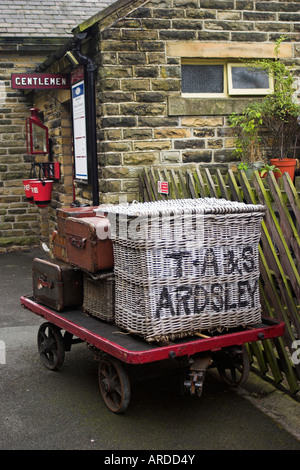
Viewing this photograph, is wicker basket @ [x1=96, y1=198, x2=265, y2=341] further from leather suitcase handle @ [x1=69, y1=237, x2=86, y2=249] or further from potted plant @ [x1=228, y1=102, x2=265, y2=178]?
potted plant @ [x1=228, y1=102, x2=265, y2=178]

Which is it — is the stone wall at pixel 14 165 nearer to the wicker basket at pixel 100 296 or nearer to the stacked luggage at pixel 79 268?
the stacked luggage at pixel 79 268

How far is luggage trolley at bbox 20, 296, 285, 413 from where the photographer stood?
4066 millimetres

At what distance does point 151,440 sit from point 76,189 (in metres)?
5.88

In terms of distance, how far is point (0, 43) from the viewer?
12.2m

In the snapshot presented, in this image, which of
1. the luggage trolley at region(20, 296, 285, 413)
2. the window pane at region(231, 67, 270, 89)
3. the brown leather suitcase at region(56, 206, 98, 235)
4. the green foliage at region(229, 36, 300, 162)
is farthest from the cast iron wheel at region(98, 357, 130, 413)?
the window pane at region(231, 67, 270, 89)

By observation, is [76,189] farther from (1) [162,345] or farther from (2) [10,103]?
(1) [162,345]

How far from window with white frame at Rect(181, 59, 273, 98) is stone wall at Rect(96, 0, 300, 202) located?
0.16 metres

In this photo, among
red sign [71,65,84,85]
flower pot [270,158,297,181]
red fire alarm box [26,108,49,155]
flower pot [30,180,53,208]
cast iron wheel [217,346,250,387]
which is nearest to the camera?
cast iron wheel [217,346,250,387]

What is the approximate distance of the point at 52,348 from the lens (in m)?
5.51

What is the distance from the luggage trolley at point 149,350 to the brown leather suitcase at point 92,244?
474mm

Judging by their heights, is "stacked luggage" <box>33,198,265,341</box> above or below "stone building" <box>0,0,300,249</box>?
below

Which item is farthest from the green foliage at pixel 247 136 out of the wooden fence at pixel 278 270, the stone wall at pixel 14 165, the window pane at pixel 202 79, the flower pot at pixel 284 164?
the stone wall at pixel 14 165

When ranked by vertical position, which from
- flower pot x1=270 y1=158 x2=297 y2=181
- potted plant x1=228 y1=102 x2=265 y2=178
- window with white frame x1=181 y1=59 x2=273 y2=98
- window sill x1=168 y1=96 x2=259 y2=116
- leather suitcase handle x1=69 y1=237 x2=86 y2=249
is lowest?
leather suitcase handle x1=69 y1=237 x2=86 y2=249
